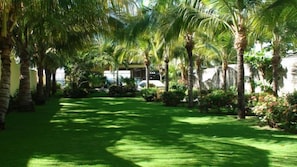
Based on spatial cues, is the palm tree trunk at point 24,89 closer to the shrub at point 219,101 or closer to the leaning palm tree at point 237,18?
the shrub at point 219,101

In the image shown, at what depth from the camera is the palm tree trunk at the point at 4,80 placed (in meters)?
11.6

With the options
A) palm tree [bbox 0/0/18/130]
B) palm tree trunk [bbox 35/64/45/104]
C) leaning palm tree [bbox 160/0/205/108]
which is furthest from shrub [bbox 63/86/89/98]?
palm tree [bbox 0/0/18/130]

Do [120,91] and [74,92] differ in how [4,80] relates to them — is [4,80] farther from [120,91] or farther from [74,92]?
[120,91]

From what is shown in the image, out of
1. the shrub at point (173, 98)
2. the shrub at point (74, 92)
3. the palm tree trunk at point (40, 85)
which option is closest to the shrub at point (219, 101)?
the shrub at point (173, 98)

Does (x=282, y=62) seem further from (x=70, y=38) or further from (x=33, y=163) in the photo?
(x=33, y=163)

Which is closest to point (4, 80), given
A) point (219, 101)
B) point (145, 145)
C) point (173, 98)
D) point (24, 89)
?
point (145, 145)

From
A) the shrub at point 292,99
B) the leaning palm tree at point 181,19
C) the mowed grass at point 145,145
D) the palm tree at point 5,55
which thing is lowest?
the mowed grass at point 145,145

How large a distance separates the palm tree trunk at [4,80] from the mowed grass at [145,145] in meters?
0.56

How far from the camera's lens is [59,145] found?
8.89 meters

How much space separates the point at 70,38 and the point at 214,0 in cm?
828

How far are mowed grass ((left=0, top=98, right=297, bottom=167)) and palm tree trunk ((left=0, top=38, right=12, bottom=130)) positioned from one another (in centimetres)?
56

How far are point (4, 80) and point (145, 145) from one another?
17.6ft

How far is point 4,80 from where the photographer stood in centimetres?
1180

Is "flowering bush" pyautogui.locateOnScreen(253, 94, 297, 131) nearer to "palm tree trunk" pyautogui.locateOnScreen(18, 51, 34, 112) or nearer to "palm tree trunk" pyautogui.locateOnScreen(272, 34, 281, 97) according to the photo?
"palm tree trunk" pyautogui.locateOnScreen(272, 34, 281, 97)
